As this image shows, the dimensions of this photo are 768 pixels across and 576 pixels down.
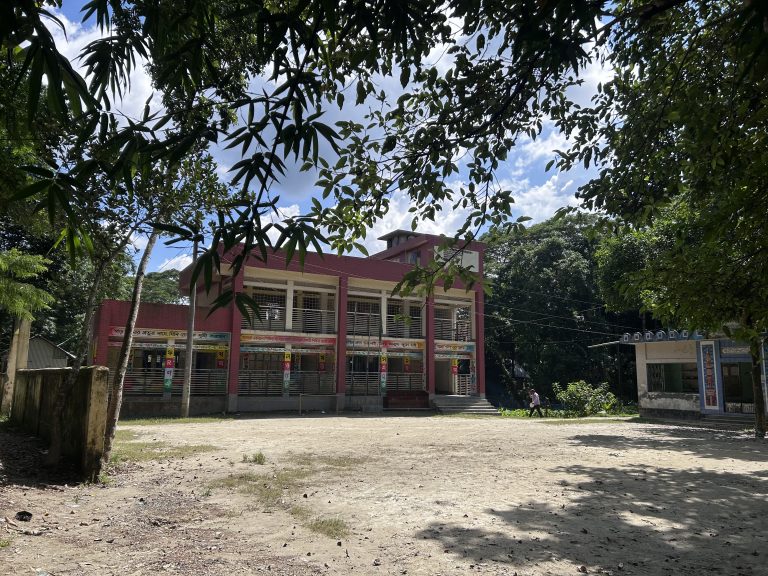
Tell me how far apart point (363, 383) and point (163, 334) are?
9638 mm

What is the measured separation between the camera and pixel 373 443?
13.0 metres

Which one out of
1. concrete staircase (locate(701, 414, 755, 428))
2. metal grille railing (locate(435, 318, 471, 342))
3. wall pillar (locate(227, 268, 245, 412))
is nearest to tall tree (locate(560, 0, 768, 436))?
concrete staircase (locate(701, 414, 755, 428))

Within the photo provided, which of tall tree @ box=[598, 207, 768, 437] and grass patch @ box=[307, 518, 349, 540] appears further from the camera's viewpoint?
grass patch @ box=[307, 518, 349, 540]

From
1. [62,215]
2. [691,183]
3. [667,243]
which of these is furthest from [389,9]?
[667,243]

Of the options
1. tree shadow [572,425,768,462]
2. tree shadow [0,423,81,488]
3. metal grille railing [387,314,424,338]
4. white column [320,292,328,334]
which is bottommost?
tree shadow [572,425,768,462]

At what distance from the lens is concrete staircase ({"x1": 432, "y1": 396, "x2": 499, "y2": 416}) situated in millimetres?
26219

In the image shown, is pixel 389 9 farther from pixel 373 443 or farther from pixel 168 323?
pixel 168 323

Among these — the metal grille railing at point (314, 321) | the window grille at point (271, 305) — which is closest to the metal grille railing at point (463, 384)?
the metal grille railing at point (314, 321)

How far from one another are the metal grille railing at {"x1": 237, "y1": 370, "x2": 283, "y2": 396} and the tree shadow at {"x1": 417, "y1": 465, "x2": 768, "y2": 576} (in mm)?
18388

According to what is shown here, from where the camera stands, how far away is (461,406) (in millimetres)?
26578

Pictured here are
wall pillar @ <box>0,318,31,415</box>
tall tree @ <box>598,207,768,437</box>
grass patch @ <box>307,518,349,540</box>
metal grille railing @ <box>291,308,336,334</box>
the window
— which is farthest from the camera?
metal grille railing @ <box>291,308,336,334</box>

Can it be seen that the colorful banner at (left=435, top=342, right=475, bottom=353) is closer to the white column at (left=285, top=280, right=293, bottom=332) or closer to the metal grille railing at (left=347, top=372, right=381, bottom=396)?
the metal grille railing at (left=347, top=372, right=381, bottom=396)

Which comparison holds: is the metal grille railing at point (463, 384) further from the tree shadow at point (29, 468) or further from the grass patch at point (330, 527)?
the grass patch at point (330, 527)

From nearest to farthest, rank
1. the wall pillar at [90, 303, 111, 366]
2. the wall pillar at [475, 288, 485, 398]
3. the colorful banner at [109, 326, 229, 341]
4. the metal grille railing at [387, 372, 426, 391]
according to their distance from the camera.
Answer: the wall pillar at [90, 303, 111, 366], the colorful banner at [109, 326, 229, 341], the metal grille railing at [387, 372, 426, 391], the wall pillar at [475, 288, 485, 398]
